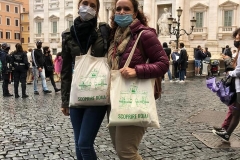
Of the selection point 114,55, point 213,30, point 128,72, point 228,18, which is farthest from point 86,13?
point 228,18

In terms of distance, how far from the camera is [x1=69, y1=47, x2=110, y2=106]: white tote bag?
2.58m

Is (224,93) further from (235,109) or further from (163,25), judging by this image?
(163,25)

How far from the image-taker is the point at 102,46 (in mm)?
2717

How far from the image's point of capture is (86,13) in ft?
9.12

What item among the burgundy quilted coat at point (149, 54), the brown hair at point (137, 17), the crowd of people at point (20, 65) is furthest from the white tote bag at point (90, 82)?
the crowd of people at point (20, 65)

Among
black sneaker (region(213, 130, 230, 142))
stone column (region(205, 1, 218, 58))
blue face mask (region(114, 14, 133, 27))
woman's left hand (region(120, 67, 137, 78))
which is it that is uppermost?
stone column (region(205, 1, 218, 58))

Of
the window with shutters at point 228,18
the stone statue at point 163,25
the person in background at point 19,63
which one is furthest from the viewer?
the stone statue at point 163,25

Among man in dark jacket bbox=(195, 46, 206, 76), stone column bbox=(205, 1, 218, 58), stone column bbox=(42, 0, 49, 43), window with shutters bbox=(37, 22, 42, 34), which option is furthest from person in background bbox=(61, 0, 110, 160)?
window with shutters bbox=(37, 22, 42, 34)

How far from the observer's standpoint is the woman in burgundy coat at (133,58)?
8.14 feet

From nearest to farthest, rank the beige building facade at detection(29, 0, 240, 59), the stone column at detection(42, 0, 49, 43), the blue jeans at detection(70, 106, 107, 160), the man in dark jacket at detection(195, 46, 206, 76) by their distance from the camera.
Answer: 1. the blue jeans at detection(70, 106, 107, 160)
2. the man in dark jacket at detection(195, 46, 206, 76)
3. the beige building facade at detection(29, 0, 240, 59)
4. the stone column at detection(42, 0, 49, 43)

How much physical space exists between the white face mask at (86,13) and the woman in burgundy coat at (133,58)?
0.27 meters

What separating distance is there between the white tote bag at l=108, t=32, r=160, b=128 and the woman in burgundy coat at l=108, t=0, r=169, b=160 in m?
0.06

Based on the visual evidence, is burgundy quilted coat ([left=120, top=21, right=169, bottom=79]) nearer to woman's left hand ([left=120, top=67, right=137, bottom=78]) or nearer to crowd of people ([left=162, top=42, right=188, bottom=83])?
woman's left hand ([left=120, top=67, right=137, bottom=78])

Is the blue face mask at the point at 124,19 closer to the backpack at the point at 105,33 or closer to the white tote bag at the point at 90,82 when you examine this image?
the backpack at the point at 105,33
